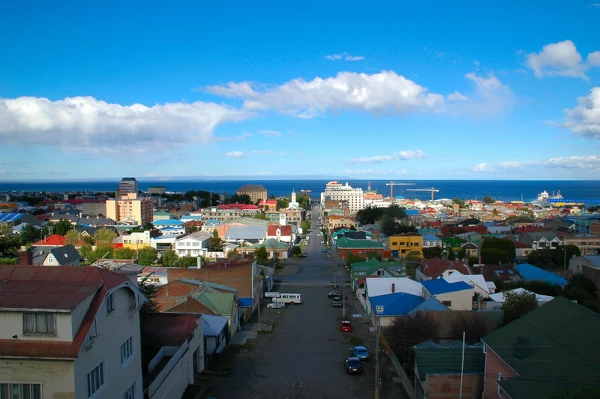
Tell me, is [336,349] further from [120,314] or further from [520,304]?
[120,314]

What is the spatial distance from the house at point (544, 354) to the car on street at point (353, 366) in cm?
352

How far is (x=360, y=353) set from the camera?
1315 centimetres

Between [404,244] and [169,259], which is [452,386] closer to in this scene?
[169,259]

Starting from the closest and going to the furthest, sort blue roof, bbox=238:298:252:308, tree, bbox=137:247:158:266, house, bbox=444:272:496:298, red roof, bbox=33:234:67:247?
1. blue roof, bbox=238:298:252:308
2. house, bbox=444:272:496:298
3. tree, bbox=137:247:158:266
4. red roof, bbox=33:234:67:247

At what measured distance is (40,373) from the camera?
19.3ft

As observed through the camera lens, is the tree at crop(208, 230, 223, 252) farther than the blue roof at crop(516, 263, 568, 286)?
Yes

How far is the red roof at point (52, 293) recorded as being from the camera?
5844 millimetres

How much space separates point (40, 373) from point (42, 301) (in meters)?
0.93

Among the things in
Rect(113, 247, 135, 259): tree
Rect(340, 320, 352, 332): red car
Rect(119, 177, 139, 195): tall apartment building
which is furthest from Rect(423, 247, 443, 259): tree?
Rect(119, 177, 139, 195): tall apartment building

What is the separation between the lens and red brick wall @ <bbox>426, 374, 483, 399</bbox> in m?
9.44

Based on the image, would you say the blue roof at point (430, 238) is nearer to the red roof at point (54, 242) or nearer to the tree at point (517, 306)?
the tree at point (517, 306)

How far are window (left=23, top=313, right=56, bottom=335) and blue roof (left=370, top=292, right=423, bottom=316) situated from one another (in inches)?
482

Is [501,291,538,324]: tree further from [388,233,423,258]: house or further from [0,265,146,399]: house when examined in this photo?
[388,233,423,258]: house

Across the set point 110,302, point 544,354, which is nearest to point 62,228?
point 110,302
